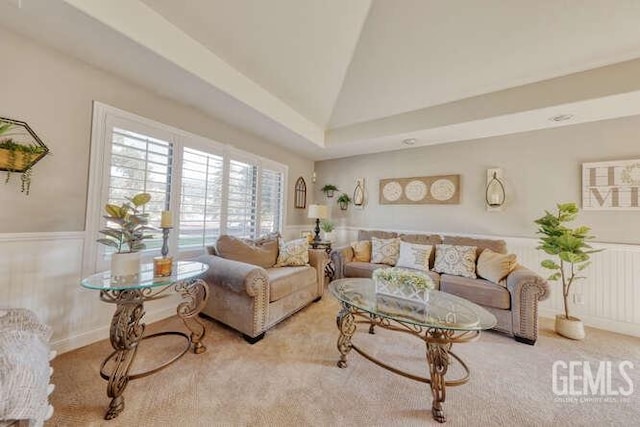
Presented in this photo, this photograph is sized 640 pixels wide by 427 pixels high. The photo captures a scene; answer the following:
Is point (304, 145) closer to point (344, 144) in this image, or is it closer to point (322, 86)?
point (344, 144)

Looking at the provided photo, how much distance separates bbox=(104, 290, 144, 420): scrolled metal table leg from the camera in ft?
4.49

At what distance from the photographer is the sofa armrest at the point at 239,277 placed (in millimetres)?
2025

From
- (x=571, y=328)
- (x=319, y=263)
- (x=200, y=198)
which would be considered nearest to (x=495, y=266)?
(x=571, y=328)

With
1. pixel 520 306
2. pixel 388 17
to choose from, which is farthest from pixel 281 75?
pixel 520 306

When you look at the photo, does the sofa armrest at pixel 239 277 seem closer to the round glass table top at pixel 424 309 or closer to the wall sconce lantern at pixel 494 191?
the round glass table top at pixel 424 309

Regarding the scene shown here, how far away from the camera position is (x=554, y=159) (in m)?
2.98

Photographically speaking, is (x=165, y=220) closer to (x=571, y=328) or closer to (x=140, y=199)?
(x=140, y=199)

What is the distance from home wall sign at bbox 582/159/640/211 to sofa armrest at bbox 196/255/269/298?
3887 mm

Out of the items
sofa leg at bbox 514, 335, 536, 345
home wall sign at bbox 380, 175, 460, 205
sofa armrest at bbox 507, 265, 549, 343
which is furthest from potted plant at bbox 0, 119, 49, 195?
sofa leg at bbox 514, 335, 536, 345

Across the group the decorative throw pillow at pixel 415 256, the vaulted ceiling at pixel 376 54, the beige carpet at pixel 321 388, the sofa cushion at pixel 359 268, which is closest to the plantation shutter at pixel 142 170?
the vaulted ceiling at pixel 376 54

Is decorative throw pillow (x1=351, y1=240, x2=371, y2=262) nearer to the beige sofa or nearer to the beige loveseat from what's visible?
A: the beige sofa

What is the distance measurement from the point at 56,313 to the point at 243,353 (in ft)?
5.12

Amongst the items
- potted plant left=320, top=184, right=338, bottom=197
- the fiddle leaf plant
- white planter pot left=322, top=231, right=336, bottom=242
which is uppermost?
potted plant left=320, top=184, right=338, bottom=197

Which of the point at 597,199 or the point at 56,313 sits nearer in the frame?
the point at 56,313
